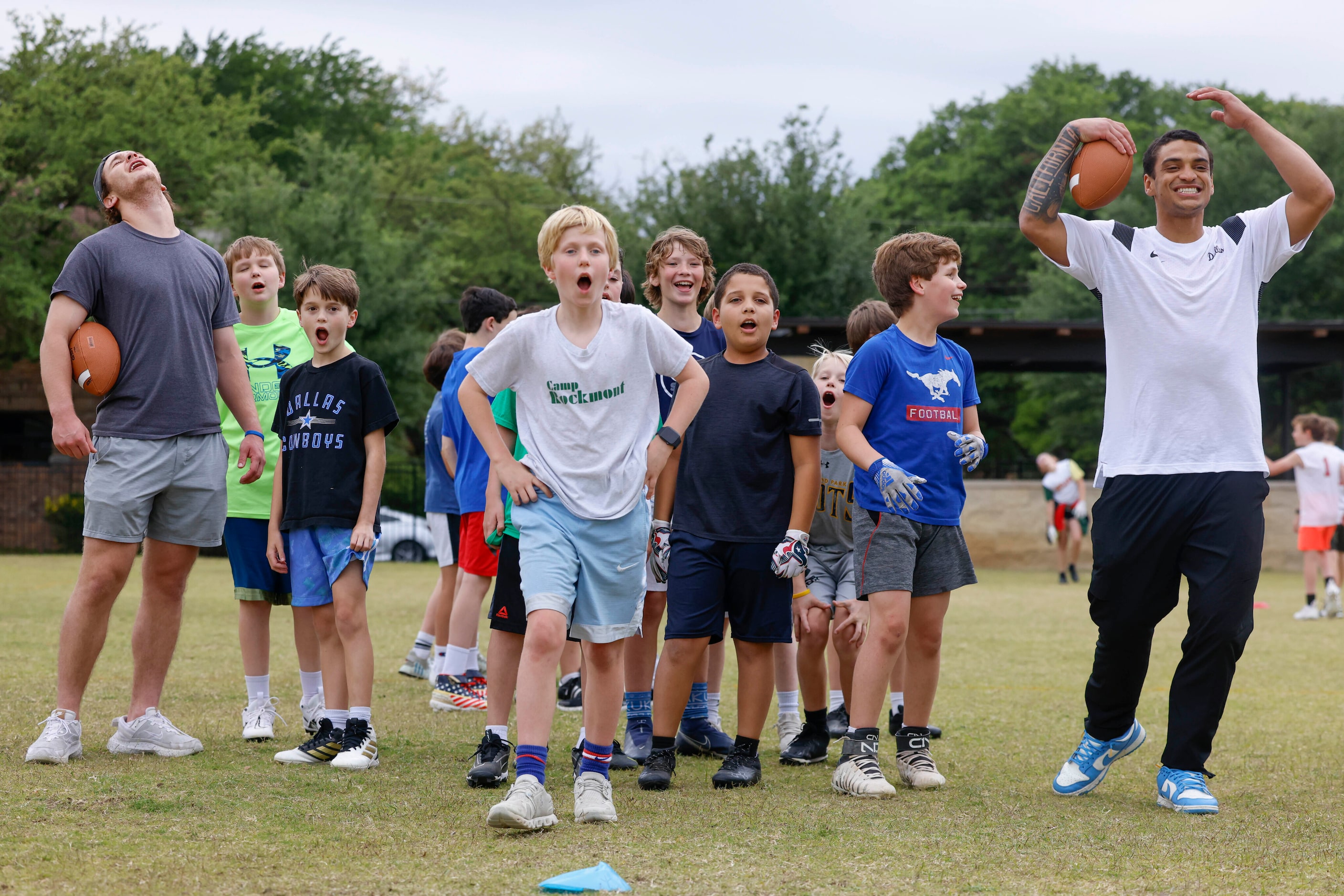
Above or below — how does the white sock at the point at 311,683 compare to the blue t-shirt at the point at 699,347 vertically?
below

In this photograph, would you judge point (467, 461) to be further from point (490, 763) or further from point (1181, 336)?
point (1181, 336)

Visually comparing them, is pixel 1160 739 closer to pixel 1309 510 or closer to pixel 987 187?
pixel 1309 510

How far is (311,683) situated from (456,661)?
4.33 ft

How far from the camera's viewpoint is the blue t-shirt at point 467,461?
261 inches

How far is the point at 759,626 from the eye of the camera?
467 cm

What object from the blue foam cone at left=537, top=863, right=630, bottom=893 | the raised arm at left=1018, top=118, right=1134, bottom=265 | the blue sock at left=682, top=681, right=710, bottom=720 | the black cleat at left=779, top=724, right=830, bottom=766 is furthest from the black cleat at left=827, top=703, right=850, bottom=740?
the blue foam cone at left=537, top=863, right=630, bottom=893

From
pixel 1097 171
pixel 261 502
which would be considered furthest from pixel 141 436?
pixel 1097 171

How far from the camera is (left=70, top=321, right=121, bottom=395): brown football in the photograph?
471 cm

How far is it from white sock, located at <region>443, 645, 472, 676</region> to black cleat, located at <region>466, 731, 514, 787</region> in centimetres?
239

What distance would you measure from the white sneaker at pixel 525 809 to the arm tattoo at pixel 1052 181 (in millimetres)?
2561

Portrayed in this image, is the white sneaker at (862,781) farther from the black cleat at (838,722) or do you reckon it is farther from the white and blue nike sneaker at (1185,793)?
the black cleat at (838,722)

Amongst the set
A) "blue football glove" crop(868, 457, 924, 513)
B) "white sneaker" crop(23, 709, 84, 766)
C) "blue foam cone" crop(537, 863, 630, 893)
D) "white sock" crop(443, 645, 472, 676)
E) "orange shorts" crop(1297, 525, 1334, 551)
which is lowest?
"orange shorts" crop(1297, 525, 1334, 551)

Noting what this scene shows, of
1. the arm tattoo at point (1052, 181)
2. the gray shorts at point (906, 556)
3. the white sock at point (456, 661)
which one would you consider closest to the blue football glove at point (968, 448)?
the gray shorts at point (906, 556)

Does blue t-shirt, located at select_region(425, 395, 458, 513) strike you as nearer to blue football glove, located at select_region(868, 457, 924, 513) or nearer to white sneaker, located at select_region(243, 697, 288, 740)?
white sneaker, located at select_region(243, 697, 288, 740)
